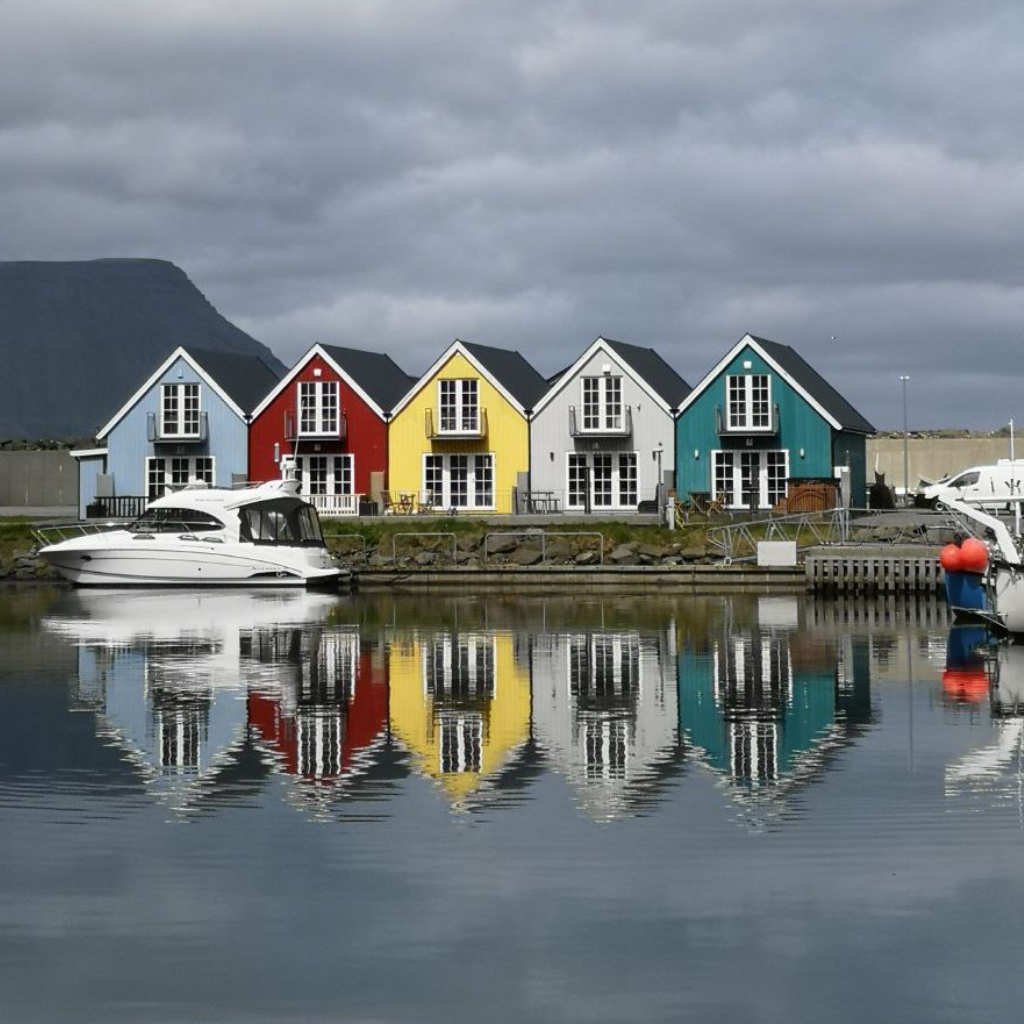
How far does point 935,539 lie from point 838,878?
123 feet

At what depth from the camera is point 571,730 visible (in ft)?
69.3

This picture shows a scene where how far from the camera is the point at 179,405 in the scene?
69.1 metres

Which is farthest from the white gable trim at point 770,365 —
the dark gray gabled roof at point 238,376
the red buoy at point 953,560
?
the red buoy at point 953,560

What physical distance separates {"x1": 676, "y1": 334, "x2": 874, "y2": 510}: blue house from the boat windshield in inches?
655

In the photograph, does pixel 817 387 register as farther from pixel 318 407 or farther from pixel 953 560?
pixel 953 560

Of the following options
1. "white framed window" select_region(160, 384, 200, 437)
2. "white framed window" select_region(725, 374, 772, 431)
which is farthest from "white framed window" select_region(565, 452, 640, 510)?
"white framed window" select_region(160, 384, 200, 437)

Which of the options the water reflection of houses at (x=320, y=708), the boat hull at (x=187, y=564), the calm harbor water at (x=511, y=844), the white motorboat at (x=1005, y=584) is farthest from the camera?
the boat hull at (x=187, y=564)

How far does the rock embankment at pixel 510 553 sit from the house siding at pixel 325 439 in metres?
10.2

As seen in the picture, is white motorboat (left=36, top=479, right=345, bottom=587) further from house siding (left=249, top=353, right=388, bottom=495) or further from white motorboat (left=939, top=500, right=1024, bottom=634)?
white motorboat (left=939, top=500, right=1024, bottom=634)

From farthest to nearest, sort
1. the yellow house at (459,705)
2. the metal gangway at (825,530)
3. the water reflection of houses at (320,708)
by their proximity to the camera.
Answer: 1. the metal gangway at (825,530)
2. the yellow house at (459,705)
3. the water reflection of houses at (320,708)

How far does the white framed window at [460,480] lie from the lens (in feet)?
217

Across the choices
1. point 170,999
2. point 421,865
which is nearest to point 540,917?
point 421,865

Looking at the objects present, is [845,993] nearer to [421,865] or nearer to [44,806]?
[421,865]

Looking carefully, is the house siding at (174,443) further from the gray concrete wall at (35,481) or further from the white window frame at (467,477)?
the gray concrete wall at (35,481)
